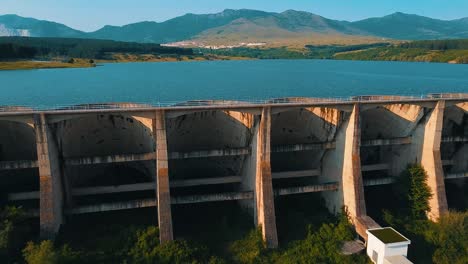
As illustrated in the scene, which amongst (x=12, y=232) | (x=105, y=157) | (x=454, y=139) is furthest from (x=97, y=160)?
(x=454, y=139)

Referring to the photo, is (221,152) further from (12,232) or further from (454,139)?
(454,139)

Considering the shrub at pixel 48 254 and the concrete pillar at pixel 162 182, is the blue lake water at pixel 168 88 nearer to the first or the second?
the concrete pillar at pixel 162 182

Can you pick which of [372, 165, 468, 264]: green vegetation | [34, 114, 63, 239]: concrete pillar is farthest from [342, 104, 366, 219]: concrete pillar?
[34, 114, 63, 239]: concrete pillar

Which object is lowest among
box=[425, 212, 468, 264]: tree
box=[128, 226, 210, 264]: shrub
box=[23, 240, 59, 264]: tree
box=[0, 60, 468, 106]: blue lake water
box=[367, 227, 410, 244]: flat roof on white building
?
box=[425, 212, 468, 264]: tree

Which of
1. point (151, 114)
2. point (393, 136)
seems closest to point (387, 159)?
point (393, 136)

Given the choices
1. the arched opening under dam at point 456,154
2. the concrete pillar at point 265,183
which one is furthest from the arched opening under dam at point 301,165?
the arched opening under dam at point 456,154

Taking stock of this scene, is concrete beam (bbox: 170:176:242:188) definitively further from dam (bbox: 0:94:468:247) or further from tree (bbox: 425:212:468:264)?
tree (bbox: 425:212:468:264)
